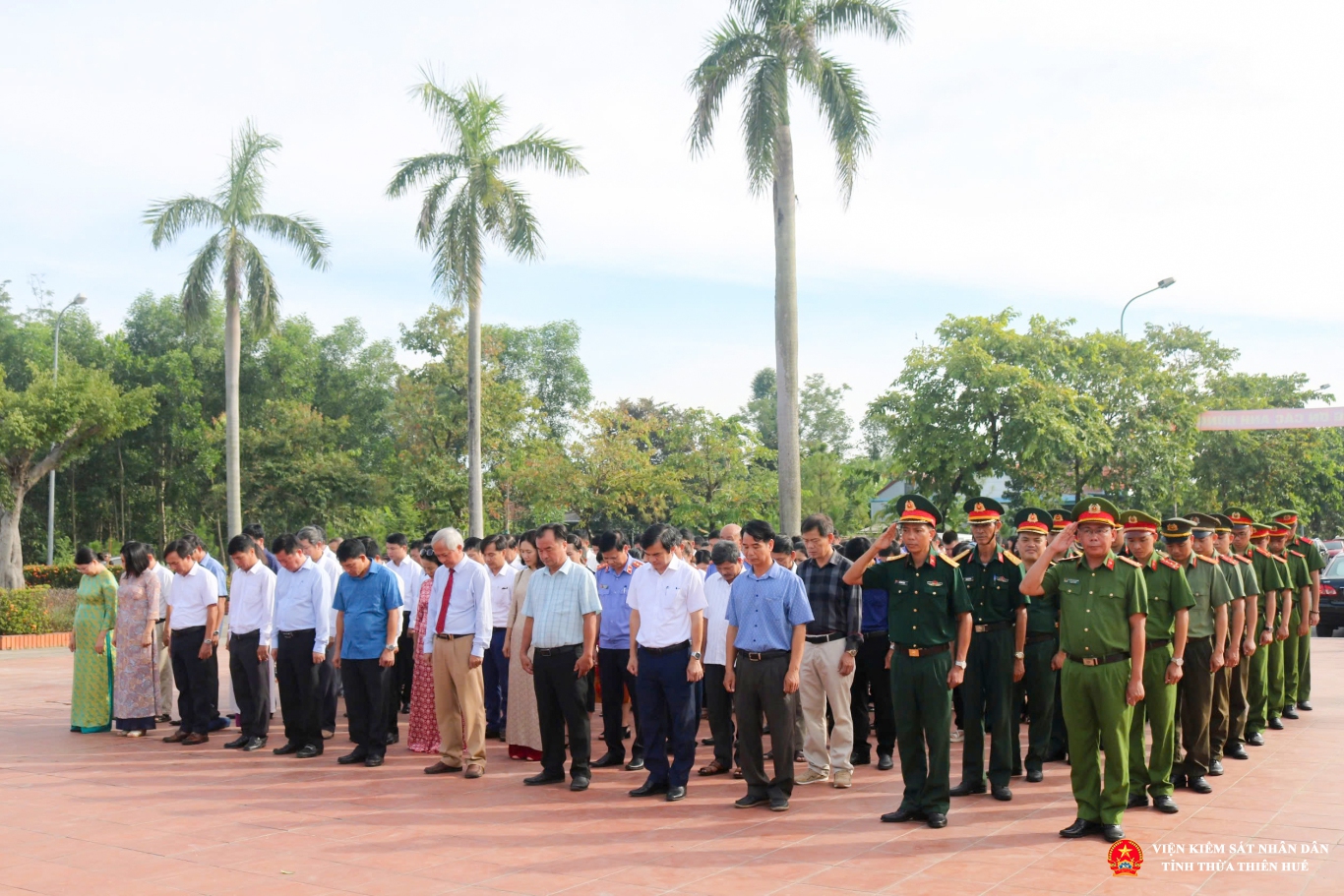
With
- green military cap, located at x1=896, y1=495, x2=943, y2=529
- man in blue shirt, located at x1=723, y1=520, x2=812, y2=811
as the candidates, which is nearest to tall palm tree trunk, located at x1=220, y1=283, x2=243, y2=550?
man in blue shirt, located at x1=723, y1=520, x2=812, y2=811

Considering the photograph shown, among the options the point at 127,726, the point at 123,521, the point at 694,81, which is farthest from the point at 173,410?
the point at 127,726

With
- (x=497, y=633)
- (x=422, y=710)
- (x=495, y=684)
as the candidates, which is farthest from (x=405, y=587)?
(x=422, y=710)

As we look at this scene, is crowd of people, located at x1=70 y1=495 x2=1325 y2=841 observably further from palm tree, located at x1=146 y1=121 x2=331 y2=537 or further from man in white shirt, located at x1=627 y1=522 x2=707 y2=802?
palm tree, located at x1=146 y1=121 x2=331 y2=537

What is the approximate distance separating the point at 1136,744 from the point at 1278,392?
133ft

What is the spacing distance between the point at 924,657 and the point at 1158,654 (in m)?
1.40

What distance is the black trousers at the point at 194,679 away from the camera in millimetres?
10023

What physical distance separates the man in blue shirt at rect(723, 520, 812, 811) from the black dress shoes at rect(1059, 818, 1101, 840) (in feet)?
5.59

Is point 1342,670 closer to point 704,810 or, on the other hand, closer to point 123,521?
point 704,810

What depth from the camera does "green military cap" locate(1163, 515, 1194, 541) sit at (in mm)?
7664

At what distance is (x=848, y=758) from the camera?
779 cm

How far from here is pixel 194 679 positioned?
1007 centimetres

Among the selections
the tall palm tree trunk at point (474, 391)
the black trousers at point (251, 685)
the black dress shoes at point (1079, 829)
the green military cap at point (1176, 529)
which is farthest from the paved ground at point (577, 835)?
the tall palm tree trunk at point (474, 391)

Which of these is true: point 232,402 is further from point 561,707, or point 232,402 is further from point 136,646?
point 561,707

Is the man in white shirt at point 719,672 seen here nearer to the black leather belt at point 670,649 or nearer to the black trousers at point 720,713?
the black trousers at point 720,713
